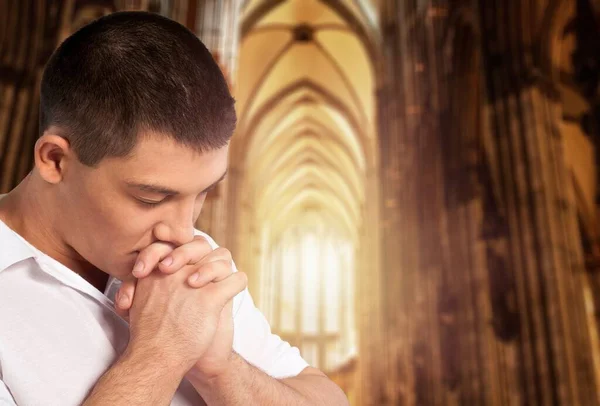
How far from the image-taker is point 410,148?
9680mm

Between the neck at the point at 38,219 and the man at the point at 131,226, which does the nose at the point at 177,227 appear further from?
the neck at the point at 38,219

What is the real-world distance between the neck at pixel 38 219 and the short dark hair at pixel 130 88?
0.12 m

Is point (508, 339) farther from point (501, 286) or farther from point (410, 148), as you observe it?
point (410, 148)

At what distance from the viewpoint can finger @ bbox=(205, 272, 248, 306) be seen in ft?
3.12

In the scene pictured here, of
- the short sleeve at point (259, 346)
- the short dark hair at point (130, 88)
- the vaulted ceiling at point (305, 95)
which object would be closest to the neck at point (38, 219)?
the short dark hair at point (130, 88)

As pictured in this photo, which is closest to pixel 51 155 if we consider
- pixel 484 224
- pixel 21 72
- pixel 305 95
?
pixel 21 72

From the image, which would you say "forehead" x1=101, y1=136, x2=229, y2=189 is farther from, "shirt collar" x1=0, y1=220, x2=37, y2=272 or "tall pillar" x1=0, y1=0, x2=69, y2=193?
"tall pillar" x1=0, y1=0, x2=69, y2=193

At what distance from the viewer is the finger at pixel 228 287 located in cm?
95

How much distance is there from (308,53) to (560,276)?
548 inches

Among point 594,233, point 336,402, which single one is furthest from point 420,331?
point 336,402

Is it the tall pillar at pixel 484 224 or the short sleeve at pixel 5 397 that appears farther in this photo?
Answer: the tall pillar at pixel 484 224

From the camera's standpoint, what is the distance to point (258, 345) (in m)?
1.17

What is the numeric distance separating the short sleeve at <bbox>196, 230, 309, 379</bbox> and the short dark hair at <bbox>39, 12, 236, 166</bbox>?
275 millimetres

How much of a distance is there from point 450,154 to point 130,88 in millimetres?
7375
